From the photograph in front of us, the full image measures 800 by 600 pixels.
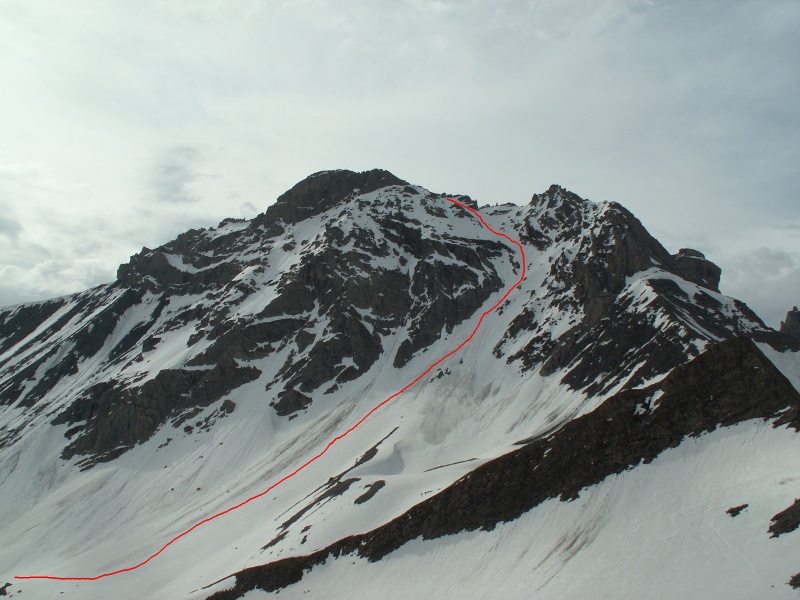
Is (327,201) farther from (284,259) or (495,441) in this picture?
(495,441)

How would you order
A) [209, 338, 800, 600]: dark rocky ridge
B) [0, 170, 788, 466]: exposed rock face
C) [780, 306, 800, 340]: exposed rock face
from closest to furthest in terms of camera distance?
[209, 338, 800, 600]: dark rocky ridge → [0, 170, 788, 466]: exposed rock face → [780, 306, 800, 340]: exposed rock face

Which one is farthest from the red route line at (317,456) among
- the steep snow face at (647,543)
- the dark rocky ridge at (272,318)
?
the steep snow face at (647,543)

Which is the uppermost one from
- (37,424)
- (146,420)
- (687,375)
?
(37,424)

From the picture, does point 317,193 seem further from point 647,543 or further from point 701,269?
point 647,543

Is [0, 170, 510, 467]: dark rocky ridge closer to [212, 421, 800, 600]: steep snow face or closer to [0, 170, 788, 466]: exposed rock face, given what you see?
[0, 170, 788, 466]: exposed rock face

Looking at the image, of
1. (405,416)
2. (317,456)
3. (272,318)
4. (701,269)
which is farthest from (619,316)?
(272,318)

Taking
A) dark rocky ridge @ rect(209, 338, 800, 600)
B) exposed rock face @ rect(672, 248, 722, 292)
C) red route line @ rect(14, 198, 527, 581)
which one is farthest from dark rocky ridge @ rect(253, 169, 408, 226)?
dark rocky ridge @ rect(209, 338, 800, 600)

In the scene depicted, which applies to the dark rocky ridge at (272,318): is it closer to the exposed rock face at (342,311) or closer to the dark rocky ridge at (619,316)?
the exposed rock face at (342,311)

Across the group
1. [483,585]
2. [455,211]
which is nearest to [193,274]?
[455,211]
